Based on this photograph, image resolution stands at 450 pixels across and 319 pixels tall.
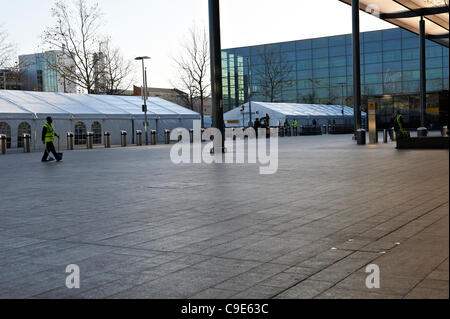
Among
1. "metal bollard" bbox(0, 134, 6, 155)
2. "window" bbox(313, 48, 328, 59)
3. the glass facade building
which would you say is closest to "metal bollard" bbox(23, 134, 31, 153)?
"metal bollard" bbox(0, 134, 6, 155)

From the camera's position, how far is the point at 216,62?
20797 millimetres

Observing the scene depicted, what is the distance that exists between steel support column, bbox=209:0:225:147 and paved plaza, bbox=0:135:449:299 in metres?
10.1

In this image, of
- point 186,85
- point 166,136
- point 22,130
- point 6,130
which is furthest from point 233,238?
point 186,85

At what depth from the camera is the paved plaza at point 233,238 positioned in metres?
3.84

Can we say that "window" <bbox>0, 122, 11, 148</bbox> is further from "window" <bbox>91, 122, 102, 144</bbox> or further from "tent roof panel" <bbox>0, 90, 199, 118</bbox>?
"window" <bbox>91, 122, 102, 144</bbox>

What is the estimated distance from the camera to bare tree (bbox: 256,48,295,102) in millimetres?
75312

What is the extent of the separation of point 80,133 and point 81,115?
1435 mm

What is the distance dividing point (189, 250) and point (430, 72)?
6605 cm

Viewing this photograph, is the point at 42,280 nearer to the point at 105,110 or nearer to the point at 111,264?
the point at 111,264

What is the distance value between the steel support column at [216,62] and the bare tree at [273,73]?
53696mm

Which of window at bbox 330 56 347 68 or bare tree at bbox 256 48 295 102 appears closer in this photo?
window at bbox 330 56 347 68

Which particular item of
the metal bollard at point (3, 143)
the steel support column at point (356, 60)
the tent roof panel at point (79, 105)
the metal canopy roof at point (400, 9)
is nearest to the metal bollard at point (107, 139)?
the tent roof panel at point (79, 105)

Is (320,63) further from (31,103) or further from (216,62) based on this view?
(216,62)

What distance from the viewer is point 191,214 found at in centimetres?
740
